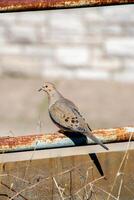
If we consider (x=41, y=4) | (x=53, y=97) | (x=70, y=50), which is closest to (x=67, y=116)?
(x=53, y=97)

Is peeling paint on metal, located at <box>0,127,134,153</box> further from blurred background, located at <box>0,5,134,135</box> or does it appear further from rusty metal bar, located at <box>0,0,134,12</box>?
blurred background, located at <box>0,5,134,135</box>

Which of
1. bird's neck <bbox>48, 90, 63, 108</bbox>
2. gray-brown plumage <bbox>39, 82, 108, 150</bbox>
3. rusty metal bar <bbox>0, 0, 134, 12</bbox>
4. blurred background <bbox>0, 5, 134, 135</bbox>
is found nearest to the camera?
rusty metal bar <bbox>0, 0, 134, 12</bbox>

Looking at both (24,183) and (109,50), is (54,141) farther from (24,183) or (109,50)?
(109,50)

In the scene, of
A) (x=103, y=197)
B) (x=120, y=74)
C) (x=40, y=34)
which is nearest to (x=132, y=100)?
(x=120, y=74)

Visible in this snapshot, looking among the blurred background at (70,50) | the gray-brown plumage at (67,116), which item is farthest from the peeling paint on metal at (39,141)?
the blurred background at (70,50)

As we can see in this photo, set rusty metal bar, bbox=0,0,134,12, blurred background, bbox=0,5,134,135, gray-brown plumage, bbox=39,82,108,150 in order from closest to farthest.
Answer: rusty metal bar, bbox=0,0,134,12 < gray-brown plumage, bbox=39,82,108,150 < blurred background, bbox=0,5,134,135

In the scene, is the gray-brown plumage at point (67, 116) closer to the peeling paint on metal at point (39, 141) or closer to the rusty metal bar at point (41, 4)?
the peeling paint on metal at point (39, 141)

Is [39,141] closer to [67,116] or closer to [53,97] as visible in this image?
[67,116]

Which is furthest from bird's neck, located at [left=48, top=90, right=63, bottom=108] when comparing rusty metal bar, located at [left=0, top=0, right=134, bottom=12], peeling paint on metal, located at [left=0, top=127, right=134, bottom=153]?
rusty metal bar, located at [left=0, top=0, right=134, bottom=12]

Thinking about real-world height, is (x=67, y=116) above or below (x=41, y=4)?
below

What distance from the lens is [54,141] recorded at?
3.20 metres

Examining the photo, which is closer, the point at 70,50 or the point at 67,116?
the point at 67,116

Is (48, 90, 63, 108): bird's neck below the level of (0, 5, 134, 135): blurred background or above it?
below

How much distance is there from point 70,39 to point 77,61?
247 mm
